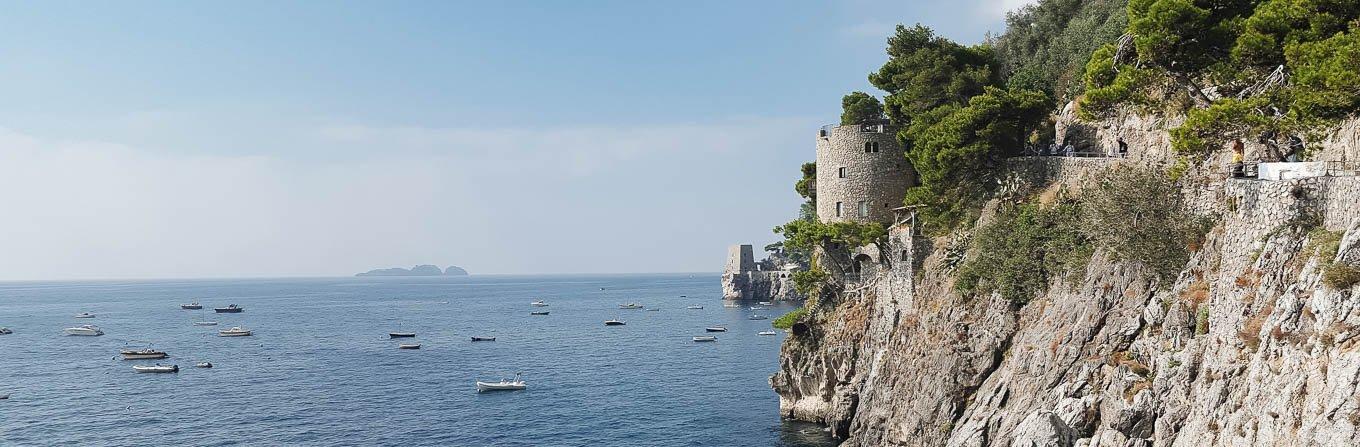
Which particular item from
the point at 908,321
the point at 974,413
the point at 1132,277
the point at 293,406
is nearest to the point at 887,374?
the point at 908,321

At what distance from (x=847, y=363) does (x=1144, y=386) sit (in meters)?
20.1

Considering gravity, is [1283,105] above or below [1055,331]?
above

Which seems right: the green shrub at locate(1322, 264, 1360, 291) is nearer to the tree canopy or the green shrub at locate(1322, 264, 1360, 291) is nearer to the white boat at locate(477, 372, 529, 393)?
the tree canopy

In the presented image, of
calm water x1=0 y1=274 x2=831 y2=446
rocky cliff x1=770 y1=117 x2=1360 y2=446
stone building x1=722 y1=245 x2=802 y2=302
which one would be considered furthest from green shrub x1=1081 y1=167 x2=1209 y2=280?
stone building x1=722 y1=245 x2=802 y2=302

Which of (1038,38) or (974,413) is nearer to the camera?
(974,413)

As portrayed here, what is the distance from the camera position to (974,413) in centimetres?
2905

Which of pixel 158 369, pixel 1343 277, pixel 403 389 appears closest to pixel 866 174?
pixel 1343 277

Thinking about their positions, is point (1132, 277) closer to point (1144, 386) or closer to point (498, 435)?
point (1144, 386)

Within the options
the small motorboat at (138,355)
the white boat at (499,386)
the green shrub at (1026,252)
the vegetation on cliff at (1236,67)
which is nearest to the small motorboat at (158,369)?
the small motorboat at (138,355)

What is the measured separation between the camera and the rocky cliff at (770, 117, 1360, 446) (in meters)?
16.3

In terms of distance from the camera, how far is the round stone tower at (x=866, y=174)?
42719 millimetres

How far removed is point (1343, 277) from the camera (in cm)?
1593

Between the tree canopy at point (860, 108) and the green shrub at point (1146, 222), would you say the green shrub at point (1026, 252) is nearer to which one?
the green shrub at point (1146, 222)

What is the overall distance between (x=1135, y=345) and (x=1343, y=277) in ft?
27.5
